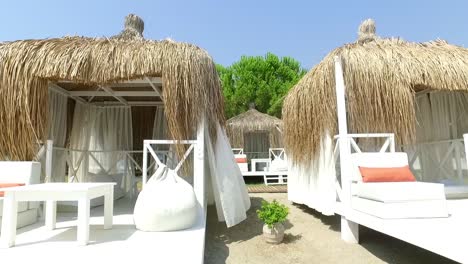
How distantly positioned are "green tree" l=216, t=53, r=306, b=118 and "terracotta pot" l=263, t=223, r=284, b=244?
13303 mm

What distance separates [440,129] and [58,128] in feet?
22.3

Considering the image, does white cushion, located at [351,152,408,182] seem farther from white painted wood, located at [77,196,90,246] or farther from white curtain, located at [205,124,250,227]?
white painted wood, located at [77,196,90,246]

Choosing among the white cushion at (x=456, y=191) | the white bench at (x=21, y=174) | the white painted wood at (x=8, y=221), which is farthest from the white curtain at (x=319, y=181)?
the white bench at (x=21, y=174)

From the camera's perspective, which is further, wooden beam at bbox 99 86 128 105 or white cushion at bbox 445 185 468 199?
wooden beam at bbox 99 86 128 105

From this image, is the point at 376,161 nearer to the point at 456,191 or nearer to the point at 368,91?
the point at 368,91

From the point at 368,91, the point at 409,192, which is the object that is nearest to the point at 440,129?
the point at 368,91

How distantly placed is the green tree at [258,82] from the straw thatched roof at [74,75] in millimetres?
13752

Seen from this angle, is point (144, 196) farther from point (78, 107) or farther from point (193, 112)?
point (78, 107)

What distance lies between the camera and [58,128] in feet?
16.5

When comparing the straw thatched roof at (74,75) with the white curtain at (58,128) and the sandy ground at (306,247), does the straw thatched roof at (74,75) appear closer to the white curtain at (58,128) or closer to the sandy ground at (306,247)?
the white curtain at (58,128)

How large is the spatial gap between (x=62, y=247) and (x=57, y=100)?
3331 millimetres

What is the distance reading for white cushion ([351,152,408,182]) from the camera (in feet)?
12.3

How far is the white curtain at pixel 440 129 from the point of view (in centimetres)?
560

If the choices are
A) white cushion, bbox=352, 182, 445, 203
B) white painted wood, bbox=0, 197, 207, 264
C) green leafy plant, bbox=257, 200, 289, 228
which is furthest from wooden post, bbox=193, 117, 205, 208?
white cushion, bbox=352, 182, 445, 203
